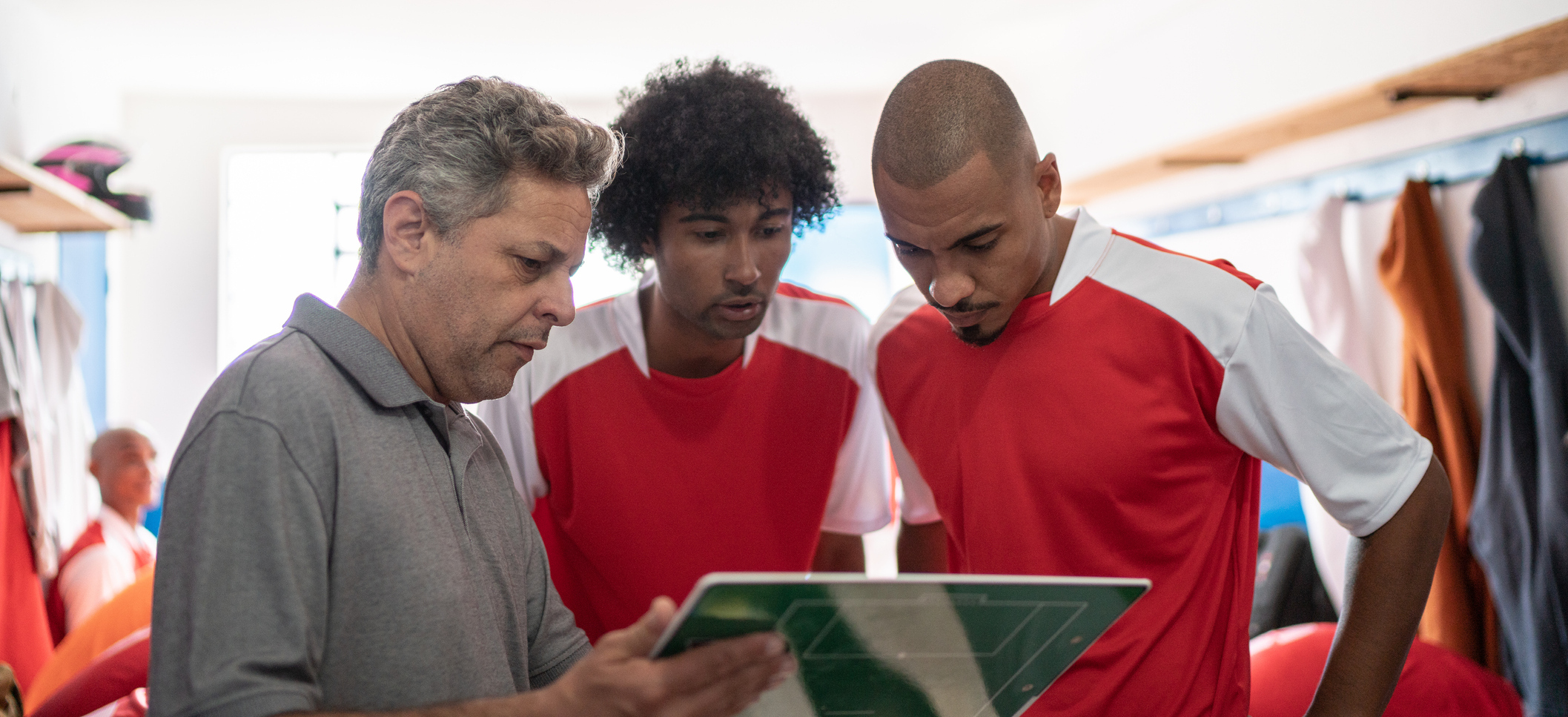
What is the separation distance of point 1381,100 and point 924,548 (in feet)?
7.25

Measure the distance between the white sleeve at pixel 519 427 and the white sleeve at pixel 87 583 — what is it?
271 cm

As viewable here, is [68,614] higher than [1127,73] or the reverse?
the reverse

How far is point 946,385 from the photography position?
1.62 meters

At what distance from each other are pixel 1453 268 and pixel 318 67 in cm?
530

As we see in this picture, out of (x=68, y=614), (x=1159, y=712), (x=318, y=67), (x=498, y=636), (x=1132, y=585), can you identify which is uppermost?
(x=318, y=67)

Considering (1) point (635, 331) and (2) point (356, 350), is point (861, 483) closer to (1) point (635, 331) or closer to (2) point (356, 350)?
(1) point (635, 331)

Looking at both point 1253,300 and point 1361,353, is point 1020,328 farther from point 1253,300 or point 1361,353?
point 1361,353

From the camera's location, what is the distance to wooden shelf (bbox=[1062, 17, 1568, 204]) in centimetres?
257

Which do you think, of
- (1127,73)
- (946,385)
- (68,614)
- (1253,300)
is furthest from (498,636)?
(1127,73)

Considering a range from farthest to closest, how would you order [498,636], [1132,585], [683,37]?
[683,37]
[498,636]
[1132,585]

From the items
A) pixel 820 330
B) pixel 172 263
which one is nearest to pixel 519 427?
pixel 820 330

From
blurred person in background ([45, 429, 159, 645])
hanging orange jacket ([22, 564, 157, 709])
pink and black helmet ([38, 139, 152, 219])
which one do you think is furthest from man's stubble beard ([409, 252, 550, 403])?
pink and black helmet ([38, 139, 152, 219])

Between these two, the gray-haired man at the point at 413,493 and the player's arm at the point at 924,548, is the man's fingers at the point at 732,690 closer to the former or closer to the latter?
the gray-haired man at the point at 413,493

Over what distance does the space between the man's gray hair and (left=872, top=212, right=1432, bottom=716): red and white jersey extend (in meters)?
0.70
